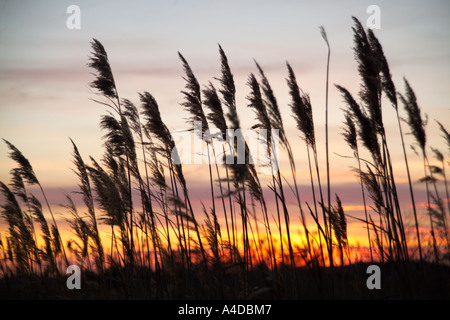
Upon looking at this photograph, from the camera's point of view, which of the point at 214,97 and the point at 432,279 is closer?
the point at 432,279

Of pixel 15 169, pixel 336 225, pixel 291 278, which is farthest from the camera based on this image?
A: pixel 15 169

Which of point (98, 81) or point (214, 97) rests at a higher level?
point (98, 81)

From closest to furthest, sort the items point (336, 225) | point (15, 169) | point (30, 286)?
point (336, 225), point (30, 286), point (15, 169)

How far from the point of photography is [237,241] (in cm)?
567

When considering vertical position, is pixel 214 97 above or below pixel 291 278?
above

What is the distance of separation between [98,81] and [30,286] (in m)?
3.42

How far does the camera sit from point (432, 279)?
5137mm

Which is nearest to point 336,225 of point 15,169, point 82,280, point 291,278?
point 291,278

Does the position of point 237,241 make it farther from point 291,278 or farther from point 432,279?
point 432,279

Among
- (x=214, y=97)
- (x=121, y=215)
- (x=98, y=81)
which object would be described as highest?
(x=98, y=81)
